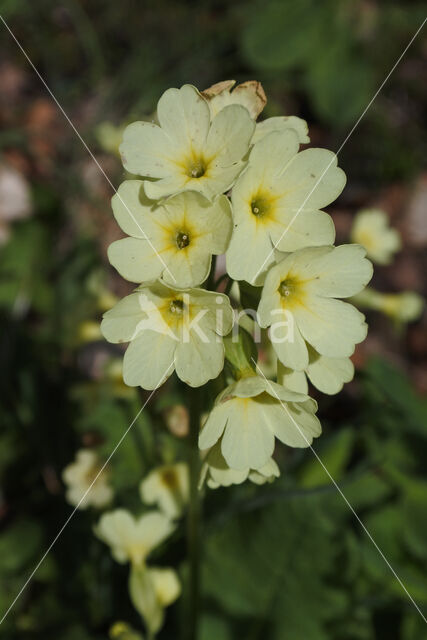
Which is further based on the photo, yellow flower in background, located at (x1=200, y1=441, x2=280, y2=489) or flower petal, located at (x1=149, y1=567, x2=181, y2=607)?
flower petal, located at (x1=149, y1=567, x2=181, y2=607)

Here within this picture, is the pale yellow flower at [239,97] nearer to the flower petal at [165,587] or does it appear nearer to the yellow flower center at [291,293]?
the yellow flower center at [291,293]

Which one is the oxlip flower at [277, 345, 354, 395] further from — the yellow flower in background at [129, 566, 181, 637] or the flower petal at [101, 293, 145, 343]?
the yellow flower in background at [129, 566, 181, 637]

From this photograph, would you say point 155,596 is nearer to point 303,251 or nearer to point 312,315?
point 312,315

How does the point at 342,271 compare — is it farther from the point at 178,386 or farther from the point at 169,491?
the point at 178,386

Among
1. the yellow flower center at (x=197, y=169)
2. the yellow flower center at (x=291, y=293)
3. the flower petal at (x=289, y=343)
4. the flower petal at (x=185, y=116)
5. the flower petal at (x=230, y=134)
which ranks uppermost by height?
the flower petal at (x=185, y=116)

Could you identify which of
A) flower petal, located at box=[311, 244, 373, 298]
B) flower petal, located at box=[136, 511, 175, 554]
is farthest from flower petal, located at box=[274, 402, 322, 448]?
flower petal, located at box=[136, 511, 175, 554]

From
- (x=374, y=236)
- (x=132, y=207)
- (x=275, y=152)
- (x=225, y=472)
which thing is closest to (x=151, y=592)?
(x=225, y=472)

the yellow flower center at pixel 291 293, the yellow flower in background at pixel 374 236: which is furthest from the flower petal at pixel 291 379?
the yellow flower in background at pixel 374 236
